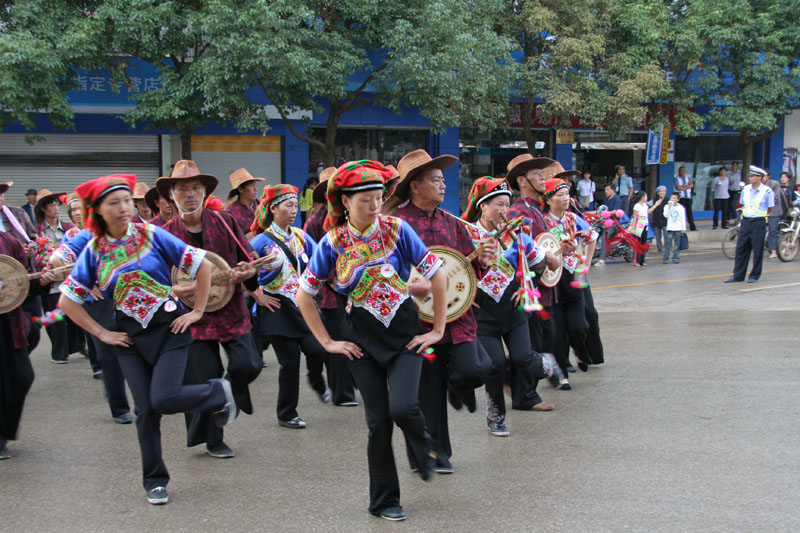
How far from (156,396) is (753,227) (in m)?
12.6

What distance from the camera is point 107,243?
4.83 meters

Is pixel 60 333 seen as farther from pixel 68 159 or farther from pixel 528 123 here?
pixel 528 123

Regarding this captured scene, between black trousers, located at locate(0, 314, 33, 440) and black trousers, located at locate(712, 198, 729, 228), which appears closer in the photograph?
black trousers, located at locate(0, 314, 33, 440)

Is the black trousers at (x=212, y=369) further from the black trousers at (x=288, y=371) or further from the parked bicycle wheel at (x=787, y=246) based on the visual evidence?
the parked bicycle wheel at (x=787, y=246)

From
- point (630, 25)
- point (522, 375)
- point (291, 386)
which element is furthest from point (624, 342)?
point (630, 25)

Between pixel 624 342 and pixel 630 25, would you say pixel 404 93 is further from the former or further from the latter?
pixel 624 342

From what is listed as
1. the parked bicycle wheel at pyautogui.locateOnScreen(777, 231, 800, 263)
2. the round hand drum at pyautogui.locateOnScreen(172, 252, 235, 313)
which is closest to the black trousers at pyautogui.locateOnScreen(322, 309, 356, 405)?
the round hand drum at pyautogui.locateOnScreen(172, 252, 235, 313)

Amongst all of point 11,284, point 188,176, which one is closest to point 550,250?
point 188,176

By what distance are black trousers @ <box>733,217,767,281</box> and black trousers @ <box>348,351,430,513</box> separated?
11.8m

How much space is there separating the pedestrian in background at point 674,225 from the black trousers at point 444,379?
1429 centimetres

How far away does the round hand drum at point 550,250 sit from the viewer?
691 cm

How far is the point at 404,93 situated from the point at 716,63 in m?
11.1

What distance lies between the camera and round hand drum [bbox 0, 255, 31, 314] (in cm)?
582

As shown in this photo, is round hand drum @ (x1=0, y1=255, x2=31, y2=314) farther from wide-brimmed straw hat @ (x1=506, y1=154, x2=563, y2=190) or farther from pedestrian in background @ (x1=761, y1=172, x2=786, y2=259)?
pedestrian in background @ (x1=761, y1=172, x2=786, y2=259)
